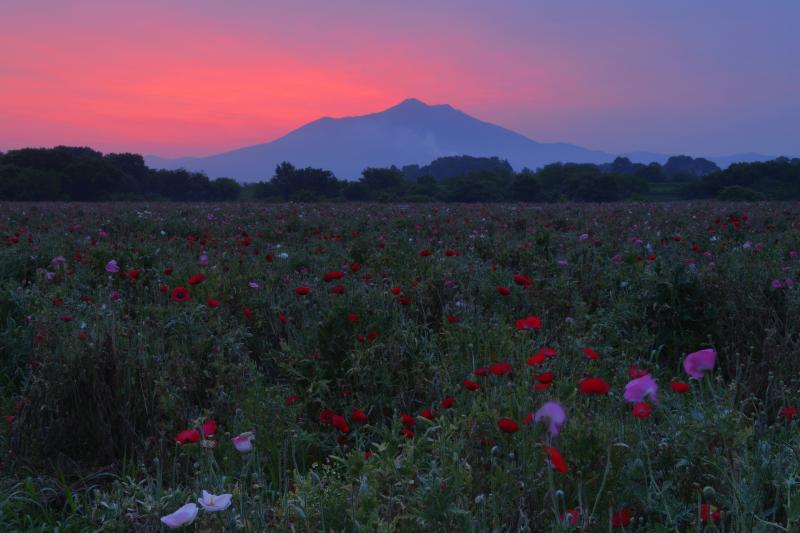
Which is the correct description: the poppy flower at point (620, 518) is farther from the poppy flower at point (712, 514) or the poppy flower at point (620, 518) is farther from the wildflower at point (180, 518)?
the wildflower at point (180, 518)

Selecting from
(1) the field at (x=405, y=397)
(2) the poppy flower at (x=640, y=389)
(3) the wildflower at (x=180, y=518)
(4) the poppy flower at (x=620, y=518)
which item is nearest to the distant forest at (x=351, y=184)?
(1) the field at (x=405, y=397)

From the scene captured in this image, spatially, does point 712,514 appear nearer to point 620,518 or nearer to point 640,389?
point 620,518

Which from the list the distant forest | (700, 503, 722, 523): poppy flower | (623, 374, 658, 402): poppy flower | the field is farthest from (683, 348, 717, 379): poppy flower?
the distant forest

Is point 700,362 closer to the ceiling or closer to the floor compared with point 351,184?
closer to the ceiling

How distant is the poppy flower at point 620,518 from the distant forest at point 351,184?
2883 centimetres

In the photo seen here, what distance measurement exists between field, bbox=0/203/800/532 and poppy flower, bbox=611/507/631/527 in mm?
14

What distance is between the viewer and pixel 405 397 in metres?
3.75

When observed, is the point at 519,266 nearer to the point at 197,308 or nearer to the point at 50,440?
the point at 197,308

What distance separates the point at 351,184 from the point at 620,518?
4146 centimetres

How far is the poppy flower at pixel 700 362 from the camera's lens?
6.86ft

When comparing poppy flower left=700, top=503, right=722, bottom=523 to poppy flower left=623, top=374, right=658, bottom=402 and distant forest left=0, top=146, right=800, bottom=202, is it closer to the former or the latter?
poppy flower left=623, top=374, right=658, bottom=402

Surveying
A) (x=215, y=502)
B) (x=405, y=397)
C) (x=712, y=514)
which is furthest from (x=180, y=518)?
(x=405, y=397)

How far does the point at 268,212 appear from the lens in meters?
14.4

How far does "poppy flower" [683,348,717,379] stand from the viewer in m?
2.09
